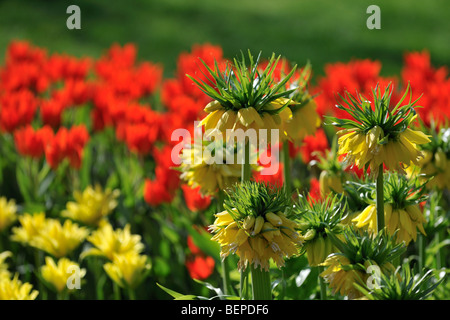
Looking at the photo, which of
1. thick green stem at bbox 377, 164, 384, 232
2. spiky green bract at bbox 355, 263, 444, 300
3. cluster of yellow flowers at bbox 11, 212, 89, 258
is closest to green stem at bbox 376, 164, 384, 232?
thick green stem at bbox 377, 164, 384, 232

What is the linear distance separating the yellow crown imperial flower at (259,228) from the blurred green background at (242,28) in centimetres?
549

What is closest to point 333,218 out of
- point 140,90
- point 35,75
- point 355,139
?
point 355,139

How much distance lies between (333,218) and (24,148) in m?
2.05

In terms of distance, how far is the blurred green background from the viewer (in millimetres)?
7148

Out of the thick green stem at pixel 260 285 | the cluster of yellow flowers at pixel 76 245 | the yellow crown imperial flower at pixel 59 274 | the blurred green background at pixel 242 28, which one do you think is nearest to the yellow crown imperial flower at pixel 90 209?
the cluster of yellow flowers at pixel 76 245

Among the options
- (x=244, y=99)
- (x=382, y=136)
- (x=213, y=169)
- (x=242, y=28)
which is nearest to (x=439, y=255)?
(x=213, y=169)

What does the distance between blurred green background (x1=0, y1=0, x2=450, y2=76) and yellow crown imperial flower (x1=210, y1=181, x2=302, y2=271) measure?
5.49 meters

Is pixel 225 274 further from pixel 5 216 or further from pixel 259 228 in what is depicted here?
pixel 5 216

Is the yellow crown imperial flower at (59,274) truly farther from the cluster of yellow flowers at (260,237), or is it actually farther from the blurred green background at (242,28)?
the blurred green background at (242,28)

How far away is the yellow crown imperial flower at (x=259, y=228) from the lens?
4.27ft

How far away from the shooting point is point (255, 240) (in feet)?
4.33

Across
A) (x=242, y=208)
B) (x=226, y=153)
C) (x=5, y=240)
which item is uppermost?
(x=226, y=153)

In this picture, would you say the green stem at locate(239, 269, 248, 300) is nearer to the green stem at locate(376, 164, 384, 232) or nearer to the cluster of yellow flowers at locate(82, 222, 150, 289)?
the green stem at locate(376, 164, 384, 232)

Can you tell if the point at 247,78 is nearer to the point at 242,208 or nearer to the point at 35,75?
the point at 242,208
